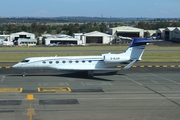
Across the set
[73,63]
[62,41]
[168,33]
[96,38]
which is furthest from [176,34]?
[73,63]

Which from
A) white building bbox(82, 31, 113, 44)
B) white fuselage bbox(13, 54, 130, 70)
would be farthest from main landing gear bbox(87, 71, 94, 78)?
white building bbox(82, 31, 113, 44)

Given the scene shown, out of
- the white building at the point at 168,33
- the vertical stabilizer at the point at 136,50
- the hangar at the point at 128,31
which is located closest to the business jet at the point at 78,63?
the vertical stabilizer at the point at 136,50

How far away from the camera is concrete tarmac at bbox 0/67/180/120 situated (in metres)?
21.2

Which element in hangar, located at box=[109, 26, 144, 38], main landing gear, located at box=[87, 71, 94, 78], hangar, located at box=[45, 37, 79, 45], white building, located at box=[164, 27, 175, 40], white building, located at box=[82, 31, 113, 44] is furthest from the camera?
hangar, located at box=[109, 26, 144, 38]

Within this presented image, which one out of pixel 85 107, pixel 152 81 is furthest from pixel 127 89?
pixel 85 107

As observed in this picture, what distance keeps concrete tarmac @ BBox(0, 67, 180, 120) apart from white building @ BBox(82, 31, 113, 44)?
294ft

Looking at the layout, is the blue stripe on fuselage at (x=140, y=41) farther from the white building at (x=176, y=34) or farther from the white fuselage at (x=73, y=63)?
the white building at (x=176, y=34)

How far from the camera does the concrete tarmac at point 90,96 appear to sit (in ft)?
69.6

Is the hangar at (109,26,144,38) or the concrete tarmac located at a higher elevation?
the hangar at (109,26,144,38)

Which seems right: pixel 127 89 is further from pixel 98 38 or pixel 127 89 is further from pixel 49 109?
pixel 98 38

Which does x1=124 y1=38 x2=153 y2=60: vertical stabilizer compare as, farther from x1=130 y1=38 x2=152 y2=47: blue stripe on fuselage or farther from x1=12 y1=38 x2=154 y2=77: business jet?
x1=12 y1=38 x2=154 y2=77: business jet

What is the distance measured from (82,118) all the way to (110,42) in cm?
10976

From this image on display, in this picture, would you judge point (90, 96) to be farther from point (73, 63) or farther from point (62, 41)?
point (62, 41)

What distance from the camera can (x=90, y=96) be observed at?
2691 cm
